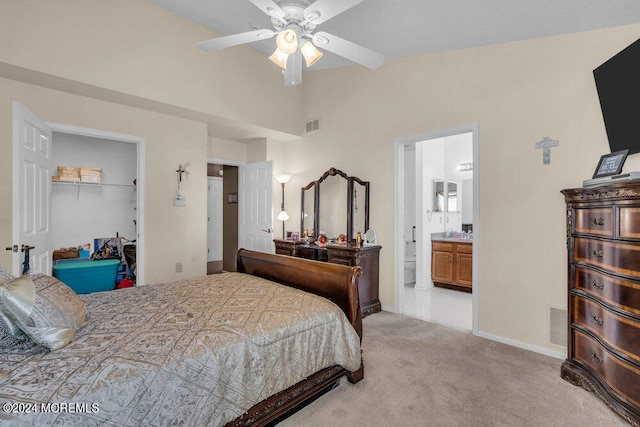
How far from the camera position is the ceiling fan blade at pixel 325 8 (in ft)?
6.73

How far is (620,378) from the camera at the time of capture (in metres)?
1.92

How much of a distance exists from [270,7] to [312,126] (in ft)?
9.67

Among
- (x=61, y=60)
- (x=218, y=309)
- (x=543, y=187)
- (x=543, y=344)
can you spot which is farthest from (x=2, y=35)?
(x=543, y=344)

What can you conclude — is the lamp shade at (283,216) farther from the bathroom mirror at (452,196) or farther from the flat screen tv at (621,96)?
the flat screen tv at (621,96)

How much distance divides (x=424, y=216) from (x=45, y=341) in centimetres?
504

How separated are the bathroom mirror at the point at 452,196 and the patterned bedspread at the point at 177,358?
177 inches

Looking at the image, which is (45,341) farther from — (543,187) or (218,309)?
(543,187)

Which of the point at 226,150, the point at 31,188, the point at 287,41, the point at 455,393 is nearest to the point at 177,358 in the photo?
the point at 455,393

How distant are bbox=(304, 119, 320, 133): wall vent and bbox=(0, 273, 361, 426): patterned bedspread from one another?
131 inches

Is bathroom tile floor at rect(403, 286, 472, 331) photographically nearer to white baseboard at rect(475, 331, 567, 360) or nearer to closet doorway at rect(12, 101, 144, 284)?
white baseboard at rect(475, 331, 567, 360)

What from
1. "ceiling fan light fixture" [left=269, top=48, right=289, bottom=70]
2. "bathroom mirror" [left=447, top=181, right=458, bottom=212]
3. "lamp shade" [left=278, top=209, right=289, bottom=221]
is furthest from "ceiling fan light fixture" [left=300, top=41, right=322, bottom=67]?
"bathroom mirror" [left=447, top=181, right=458, bottom=212]

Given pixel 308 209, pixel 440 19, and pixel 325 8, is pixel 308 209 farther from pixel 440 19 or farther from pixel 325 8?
pixel 325 8

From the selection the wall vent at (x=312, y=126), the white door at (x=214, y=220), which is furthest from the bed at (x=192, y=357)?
the white door at (x=214, y=220)

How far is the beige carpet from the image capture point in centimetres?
196
